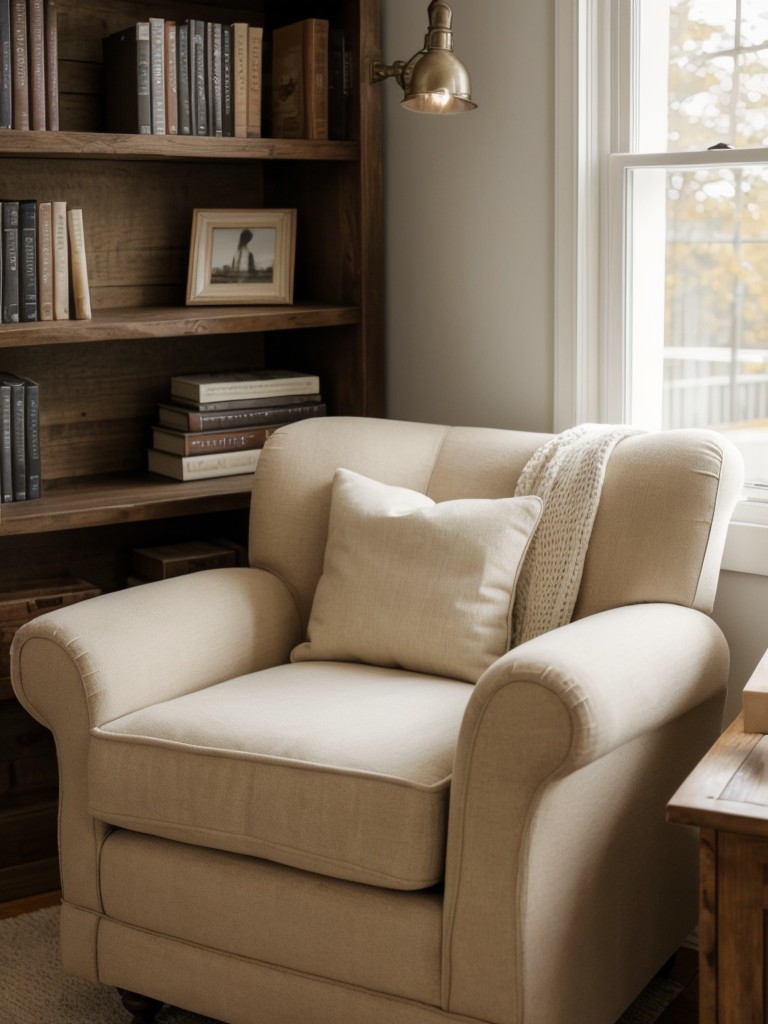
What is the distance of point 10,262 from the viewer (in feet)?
7.93

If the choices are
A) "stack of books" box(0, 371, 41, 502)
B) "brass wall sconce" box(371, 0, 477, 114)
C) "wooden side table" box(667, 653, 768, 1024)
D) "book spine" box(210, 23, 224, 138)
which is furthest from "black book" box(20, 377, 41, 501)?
"wooden side table" box(667, 653, 768, 1024)

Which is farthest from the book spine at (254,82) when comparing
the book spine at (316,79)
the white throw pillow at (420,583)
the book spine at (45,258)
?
the white throw pillow at (420,583)

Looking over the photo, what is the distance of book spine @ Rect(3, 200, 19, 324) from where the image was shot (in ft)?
7.88

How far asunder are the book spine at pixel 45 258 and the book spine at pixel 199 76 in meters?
0.36

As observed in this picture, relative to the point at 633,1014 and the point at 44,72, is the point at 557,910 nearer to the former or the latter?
the point at 633,1014

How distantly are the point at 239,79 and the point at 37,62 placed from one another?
17.7 inches

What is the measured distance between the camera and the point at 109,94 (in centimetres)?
263

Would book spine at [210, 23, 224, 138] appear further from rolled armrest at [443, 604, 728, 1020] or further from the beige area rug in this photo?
the beige area rug

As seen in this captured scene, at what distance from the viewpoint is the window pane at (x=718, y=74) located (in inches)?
87.1

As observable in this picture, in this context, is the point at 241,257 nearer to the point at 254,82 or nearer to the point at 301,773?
the point at 254,82

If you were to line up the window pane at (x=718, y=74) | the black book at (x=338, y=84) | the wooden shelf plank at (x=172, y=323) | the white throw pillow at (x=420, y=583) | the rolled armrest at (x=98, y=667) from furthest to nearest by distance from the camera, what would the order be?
1. the black book at (x=338, y=84)
2. the wooden shelf plank at (x=172, y=323)
3. the window pane at (x=718, y=74)
4. the white throw pillow at (x=420, y=583)
5. the rolled armrest at (x=98, y=667)

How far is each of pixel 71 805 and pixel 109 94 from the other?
4.88 ft

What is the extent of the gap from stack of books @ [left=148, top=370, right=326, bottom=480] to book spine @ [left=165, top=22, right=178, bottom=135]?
0.54 metres

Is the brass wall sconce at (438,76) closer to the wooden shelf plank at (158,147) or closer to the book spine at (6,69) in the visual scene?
the wooden shelf plank at (158,147)
